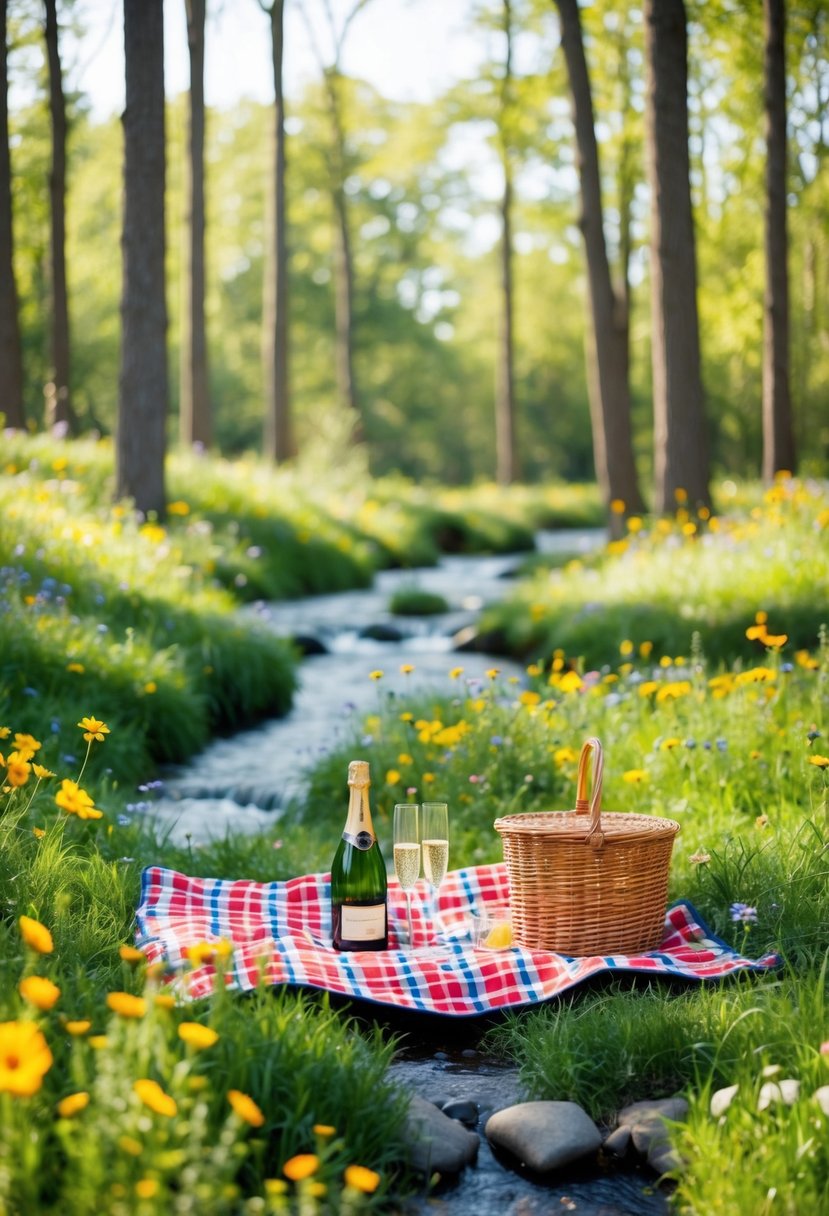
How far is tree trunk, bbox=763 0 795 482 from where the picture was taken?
14.4 meters

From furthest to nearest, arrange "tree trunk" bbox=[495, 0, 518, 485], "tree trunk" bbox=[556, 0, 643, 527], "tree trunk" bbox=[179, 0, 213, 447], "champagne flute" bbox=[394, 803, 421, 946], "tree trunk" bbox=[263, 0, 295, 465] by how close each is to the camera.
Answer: "tree trunk" bbox=[495, 0, 518, 485]
"tree trunk" bbox=[263, 0, 295, 465]
"tree trunk" bbox=[179, 0, 213, 447]
"tree trunk" bbox=[556, 0, 643, 527]
"champagne flute" bbox=[394, 803, 421, 946]

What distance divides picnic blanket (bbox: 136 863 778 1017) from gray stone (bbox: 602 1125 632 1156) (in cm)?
75

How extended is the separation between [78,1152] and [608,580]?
30.4ft

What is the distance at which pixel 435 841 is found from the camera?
418cm

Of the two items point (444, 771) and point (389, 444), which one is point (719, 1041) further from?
point (389, 444)

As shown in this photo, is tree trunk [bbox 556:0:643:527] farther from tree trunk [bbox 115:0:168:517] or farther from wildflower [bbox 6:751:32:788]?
wildflower [bbox 6:751:32:788]

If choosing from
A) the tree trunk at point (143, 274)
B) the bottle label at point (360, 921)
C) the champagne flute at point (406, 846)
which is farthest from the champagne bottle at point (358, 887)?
the tree trunk at point (143, 274)

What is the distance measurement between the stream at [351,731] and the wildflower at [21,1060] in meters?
1.20

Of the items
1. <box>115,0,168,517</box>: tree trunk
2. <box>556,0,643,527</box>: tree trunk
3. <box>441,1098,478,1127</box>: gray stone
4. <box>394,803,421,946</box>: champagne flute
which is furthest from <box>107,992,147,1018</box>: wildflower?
<box>556,0,643,527</box>: tree trunk

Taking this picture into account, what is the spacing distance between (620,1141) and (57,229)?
15885 mm

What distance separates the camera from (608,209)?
21156 mm

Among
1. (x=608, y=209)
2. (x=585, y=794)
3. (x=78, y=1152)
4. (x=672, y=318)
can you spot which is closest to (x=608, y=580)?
(x=672, y=318)

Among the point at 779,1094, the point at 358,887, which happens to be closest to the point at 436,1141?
the point at 779,1094

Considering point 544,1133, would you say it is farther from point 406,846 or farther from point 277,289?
point 277,289
